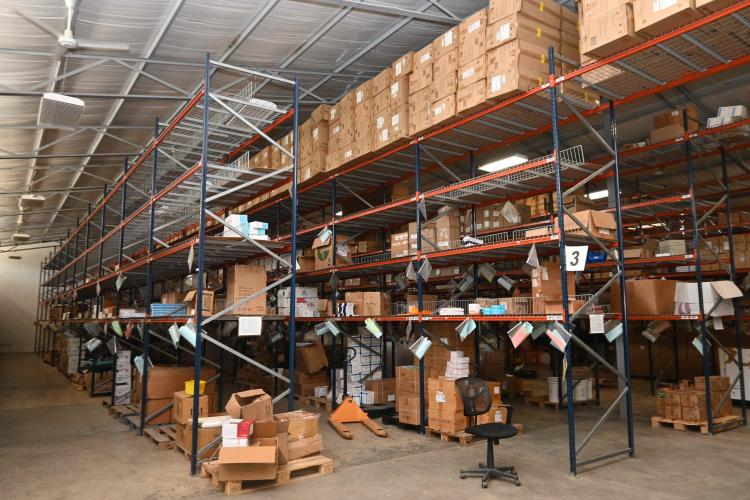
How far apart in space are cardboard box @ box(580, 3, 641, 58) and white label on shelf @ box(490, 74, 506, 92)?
40.1 inches

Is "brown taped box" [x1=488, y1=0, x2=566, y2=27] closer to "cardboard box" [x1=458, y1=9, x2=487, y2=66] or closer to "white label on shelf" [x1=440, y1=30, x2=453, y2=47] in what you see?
"cardboard box" [x1=458, y1=9, x2=487, y2=66]

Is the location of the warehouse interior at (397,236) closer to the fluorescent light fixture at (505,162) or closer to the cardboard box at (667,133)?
the cardboard box at (667,133)

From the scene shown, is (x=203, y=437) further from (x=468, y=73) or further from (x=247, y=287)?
(x=468, y=73)

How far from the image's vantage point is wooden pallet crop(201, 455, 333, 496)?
5156 mm

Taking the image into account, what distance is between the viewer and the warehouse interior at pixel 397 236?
18.3ft

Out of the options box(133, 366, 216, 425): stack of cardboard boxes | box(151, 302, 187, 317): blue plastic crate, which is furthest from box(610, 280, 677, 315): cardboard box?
box(151, 302, 187, 317): blue plastic crate

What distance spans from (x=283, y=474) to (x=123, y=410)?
5314mm

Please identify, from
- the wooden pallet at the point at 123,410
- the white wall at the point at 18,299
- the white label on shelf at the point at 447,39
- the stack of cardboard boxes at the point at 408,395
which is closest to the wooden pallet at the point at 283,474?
the stack of cardboard boxes at the point at 408,395

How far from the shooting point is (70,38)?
6965 millimetres

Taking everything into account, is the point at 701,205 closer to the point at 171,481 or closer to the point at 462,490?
the point at 462,490

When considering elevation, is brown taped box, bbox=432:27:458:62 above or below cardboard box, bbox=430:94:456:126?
above

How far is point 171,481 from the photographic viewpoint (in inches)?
220

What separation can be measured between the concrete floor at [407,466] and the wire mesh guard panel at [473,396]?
2.41 feet

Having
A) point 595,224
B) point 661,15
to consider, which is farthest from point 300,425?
point 661,15
